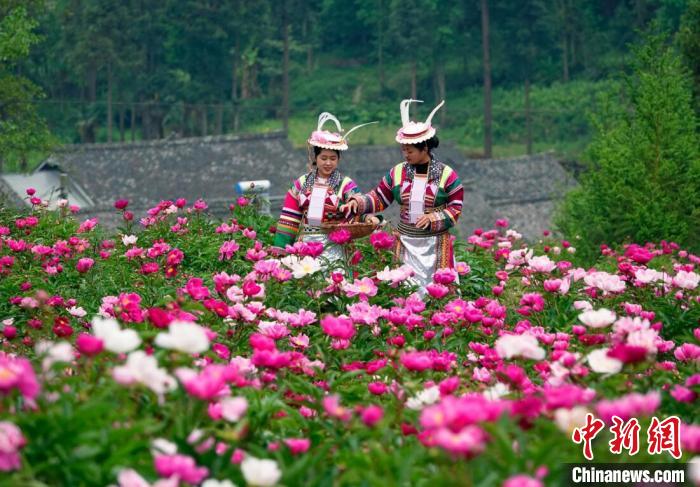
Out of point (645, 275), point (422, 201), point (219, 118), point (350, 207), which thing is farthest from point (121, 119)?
point (645, 275)

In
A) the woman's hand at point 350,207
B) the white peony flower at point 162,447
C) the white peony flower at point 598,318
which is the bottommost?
the woman's hand at point 350,207

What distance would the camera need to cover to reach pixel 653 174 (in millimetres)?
13047

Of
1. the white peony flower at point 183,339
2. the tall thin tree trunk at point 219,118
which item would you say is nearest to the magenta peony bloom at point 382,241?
the white peony flower at point 183,339

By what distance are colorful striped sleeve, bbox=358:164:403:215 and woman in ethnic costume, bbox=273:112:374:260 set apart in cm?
16

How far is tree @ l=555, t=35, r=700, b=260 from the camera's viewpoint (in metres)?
12.7

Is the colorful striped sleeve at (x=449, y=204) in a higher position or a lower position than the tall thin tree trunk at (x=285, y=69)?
higher

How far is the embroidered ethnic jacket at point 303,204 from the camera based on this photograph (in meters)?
7.23

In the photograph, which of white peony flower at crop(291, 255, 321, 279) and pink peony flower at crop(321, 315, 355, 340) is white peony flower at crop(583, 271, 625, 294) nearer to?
white peony flower at crop(291, 255, 321, 279)

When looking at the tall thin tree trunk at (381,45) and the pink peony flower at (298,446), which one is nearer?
the pink peony flower at (298,446)

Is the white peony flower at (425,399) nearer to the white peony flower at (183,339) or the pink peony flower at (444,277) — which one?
the white peony flower at (183,339)

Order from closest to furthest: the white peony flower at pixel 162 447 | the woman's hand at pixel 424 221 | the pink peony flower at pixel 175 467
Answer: the pink peony flower at pixel 175 467, the white peony flower at pixel 162 447, the woman's hand at pixel 424 221

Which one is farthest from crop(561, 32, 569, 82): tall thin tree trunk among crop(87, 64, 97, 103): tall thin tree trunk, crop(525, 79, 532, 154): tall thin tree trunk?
crop(87, 64, 97, 103): tall thin tree trunk

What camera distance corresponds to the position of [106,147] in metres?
28.8

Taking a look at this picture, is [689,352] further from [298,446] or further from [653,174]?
[653,174]
